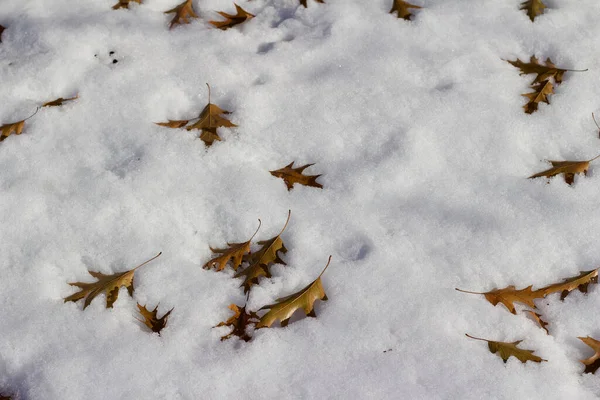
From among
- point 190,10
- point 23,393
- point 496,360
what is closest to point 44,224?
point 23,393

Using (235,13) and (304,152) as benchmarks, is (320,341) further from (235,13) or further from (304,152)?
(235,13)

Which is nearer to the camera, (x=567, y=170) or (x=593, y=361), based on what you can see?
(x=593, y=361)

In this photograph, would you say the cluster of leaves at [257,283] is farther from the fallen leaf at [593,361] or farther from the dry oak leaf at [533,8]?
the dry oak leaf at [533,8]

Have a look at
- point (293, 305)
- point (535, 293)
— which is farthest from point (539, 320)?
point (293, 305)

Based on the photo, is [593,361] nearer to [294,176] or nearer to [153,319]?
[294,176]

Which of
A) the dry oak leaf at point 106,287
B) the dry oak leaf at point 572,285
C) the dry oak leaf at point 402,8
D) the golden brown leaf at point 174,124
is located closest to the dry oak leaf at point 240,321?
the dry oak leaf at point 106,287
